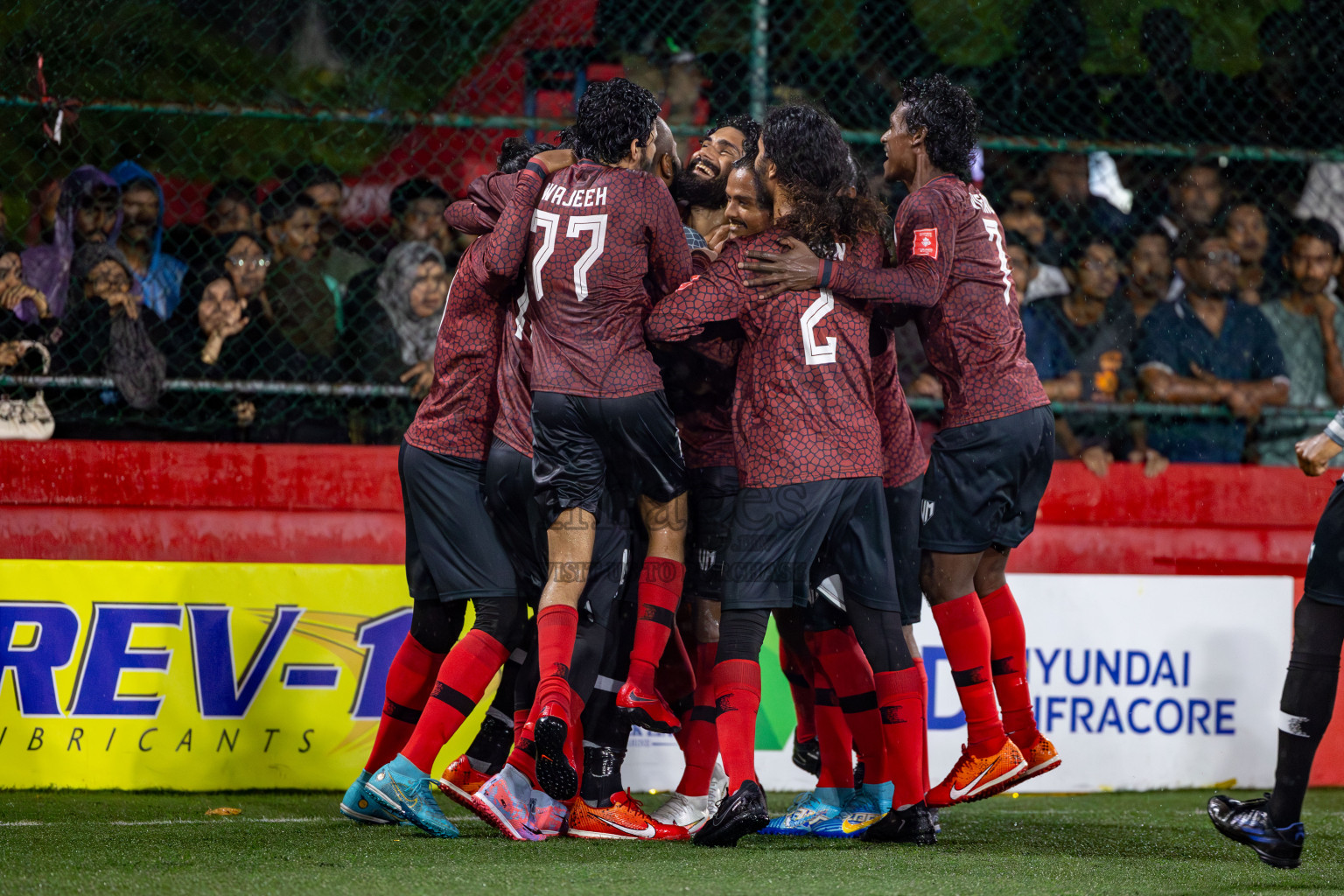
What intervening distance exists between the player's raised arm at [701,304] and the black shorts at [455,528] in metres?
0.74

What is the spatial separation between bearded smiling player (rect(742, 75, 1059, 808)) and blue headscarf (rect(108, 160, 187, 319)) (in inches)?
120

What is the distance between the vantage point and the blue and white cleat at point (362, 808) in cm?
389

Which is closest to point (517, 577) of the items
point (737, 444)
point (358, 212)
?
point (737, 444)

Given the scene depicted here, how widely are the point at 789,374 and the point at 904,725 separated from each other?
1015 millimetres

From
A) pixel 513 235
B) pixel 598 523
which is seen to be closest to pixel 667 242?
pixel 513 235

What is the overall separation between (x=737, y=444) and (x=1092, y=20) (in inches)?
150

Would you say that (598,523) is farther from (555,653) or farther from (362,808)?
(362,808)

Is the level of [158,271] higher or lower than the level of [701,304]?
higher

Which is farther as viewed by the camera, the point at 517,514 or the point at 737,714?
the point at 517,514

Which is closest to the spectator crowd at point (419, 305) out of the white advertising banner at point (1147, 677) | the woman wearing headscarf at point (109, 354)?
the woman wearing headscarf at point (109, 354)

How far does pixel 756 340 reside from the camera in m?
3.68

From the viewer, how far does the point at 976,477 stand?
4008mm

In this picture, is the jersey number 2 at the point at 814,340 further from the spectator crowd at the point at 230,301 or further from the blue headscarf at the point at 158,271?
the blue headscarf at the point at 158,271

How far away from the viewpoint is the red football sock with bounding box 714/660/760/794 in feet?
11.4
